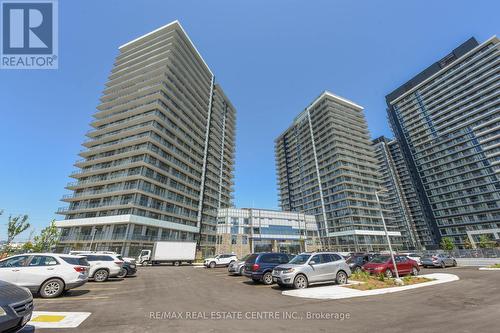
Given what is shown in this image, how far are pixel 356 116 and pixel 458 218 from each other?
5305 centimetres

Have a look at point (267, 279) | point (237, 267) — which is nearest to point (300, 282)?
point (267, 279)

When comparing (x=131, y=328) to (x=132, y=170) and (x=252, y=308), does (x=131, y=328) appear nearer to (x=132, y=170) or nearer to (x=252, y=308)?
(x=252, y=308)

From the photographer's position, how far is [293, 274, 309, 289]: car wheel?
11552 mm

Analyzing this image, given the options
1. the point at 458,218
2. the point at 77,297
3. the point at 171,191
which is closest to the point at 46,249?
the point at 171,191

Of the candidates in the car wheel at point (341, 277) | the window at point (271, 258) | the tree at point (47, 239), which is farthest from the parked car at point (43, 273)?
the tree at point (47, 239)

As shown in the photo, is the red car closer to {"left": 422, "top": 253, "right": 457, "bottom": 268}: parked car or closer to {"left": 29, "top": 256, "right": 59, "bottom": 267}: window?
{"left": 422, "top": 253, "right": 457, "bottom": 268}: parked car

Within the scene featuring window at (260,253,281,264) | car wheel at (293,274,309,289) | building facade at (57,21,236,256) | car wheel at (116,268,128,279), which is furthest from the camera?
building facade at (57,21,236,256)

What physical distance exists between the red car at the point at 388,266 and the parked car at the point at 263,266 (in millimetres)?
5976

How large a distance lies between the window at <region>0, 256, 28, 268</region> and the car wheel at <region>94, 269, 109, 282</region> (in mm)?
6802

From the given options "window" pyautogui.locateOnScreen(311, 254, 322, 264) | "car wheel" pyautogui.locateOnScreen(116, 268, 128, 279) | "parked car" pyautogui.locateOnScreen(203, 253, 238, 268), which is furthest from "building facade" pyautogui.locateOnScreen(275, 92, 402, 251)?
"car wheel" pyautogui.locateOnScreen(116, 268, 128, 279)

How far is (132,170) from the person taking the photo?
5003cm

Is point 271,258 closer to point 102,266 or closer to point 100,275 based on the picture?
point 102,266

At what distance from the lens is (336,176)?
279 ft

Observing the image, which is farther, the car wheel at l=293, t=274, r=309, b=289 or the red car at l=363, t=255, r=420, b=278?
the red car at l=363, t=255, r=420, b=278
